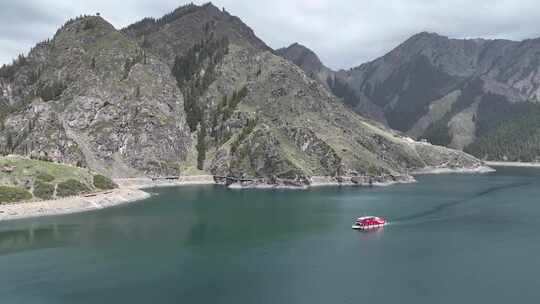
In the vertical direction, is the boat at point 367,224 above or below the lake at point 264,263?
above

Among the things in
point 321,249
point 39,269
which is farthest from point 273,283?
point 39,269

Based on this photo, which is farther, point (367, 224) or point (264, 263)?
point (367, 224)

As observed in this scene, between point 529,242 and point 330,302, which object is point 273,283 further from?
point 529,242

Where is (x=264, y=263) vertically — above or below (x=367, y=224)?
below

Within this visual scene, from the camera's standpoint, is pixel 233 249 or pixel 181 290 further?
pixel 233 249

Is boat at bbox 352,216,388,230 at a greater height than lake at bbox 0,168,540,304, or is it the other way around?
boat at bbox 352,216,388,230

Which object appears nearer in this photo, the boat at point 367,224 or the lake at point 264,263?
the lake at point 264,263

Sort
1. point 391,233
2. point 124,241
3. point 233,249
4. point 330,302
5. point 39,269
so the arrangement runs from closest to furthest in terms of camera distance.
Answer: point 330,302
point 39,269
point 233,249
point 124,241
point 391,233

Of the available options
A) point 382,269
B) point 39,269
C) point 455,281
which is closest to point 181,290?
point 39,269

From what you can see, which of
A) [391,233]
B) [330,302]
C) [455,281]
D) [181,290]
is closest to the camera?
[330,302]

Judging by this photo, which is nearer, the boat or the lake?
the lake
